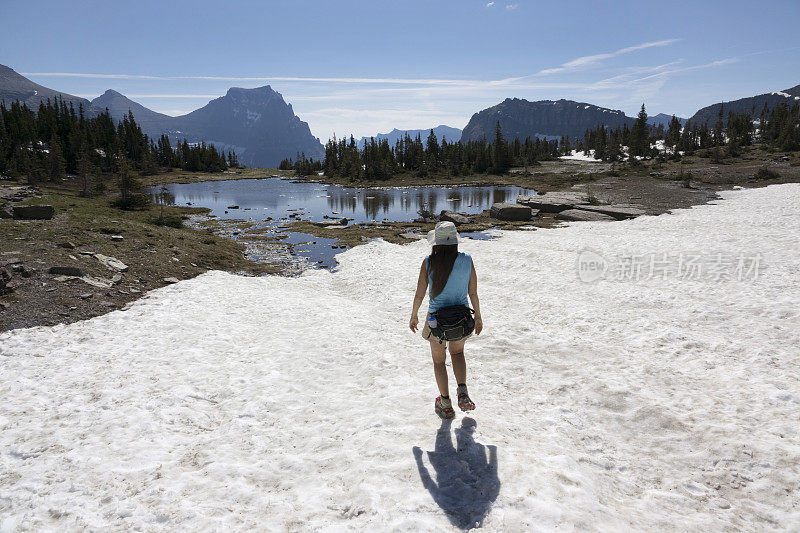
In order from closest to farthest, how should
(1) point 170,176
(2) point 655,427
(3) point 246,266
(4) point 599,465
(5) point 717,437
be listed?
1. (4) point 599,465
2. (5) point 717,437
3. (2) point 655,427
4. (3) point 246,266
5. (1) point 170,176

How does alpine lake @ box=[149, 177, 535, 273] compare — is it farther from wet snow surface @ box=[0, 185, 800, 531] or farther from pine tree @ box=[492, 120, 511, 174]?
pine tree @ box=[492, 120, 511, 174]

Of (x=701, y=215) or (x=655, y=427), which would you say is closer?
(x=655, y=427)

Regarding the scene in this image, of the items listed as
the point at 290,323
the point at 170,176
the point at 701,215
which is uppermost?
the point at 170,176

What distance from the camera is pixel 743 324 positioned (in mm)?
11734

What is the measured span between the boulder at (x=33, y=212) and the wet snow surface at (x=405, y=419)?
1646cm

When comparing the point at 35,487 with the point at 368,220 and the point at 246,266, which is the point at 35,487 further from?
the point at 368,220

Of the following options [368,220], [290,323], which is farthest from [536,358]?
[368,220]

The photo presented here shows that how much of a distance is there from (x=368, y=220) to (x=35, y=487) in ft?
155

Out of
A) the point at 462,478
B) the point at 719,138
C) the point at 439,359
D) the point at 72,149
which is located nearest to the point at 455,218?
the point at 439,359

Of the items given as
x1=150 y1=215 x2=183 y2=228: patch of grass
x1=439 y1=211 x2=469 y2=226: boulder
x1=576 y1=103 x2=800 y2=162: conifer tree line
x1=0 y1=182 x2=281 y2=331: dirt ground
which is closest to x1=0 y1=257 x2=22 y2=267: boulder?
x1=0 y1=182 x2=281 y2=331: dirt ground

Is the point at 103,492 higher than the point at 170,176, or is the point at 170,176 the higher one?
the point at 170,176

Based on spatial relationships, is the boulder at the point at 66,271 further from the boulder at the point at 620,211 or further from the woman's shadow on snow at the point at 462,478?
the boulder at the point at 620,211

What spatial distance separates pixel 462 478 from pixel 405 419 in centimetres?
207

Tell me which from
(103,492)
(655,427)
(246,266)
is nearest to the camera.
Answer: (103,492)
